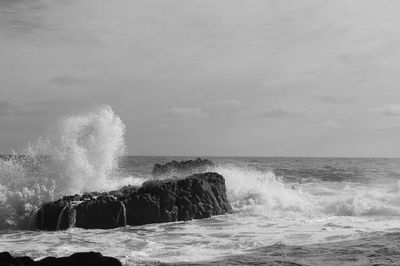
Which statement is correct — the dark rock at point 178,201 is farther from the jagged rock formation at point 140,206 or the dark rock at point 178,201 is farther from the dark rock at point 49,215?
the dark rock at point 49,215

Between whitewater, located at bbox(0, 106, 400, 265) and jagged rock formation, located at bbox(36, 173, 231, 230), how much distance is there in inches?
19.6

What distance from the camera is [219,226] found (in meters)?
16.1

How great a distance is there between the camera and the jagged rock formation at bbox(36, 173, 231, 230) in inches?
627

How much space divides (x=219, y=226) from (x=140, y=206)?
2858 millimetres

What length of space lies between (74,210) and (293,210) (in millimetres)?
9430

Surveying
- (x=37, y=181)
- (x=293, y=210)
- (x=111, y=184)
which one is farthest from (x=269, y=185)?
(x=37, y=181)

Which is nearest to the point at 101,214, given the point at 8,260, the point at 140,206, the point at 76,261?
the point at 140,206

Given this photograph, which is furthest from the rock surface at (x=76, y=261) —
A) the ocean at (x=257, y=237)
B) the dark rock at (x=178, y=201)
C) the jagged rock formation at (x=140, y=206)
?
the dark rock at (x=178, y=201)

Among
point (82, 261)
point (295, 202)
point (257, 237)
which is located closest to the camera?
point (82, 261)

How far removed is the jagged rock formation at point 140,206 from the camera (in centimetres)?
1593

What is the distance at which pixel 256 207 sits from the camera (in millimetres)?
20781

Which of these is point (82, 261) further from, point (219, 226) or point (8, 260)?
point (219, 226)

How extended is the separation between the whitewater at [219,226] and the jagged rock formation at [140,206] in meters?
0.50

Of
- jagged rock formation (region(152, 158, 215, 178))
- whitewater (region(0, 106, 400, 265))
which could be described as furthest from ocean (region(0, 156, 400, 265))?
jagged rock formation (region(152, 158, 215, 178))
